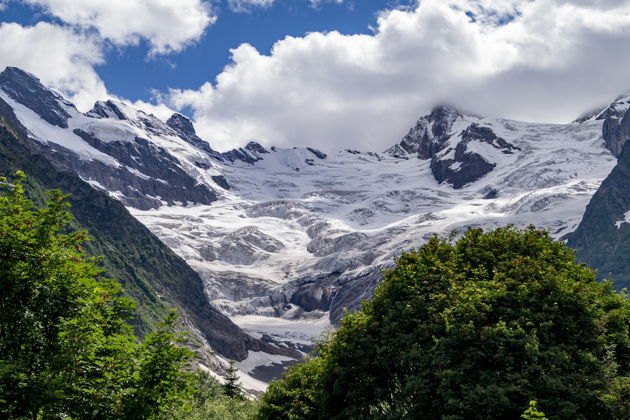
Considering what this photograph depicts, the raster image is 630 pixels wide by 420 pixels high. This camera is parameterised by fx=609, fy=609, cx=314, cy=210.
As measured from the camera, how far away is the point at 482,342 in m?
29.4

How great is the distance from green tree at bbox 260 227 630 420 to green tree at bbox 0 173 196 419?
13.3m

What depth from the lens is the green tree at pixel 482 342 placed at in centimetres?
2758

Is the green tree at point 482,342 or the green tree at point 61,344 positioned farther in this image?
the green tree at point 482,342

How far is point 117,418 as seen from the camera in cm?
2041

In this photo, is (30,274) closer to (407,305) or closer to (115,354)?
(115,354)

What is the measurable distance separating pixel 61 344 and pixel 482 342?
62.0 ft

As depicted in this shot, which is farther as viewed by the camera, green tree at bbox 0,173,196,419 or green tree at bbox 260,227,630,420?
green tree at bbox 260,227,630,420

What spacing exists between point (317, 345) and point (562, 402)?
21.9 metres

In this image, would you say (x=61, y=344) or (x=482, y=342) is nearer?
(x=61, y=344)

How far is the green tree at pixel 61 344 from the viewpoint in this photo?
19.9 metres

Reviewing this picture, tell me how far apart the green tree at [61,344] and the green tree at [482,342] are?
1326cm

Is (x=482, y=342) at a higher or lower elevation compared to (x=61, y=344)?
lower

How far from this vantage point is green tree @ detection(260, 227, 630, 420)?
90.5 ft

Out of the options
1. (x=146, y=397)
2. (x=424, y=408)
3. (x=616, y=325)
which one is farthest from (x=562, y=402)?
(x=146, y=397)
